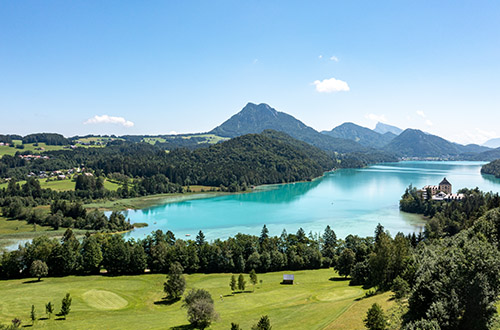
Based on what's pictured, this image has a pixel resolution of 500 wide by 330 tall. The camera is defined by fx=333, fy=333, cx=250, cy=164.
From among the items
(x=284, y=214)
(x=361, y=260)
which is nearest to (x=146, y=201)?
(x=284, y=214)

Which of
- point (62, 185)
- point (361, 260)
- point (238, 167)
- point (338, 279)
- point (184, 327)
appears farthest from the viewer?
point (238, 167)

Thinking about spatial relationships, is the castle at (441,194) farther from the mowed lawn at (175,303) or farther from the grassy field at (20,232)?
the grassy field at (20,232)

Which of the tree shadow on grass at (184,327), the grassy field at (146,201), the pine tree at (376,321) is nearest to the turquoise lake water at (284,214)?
the grassy field at (146,201)

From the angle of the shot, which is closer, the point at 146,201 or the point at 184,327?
the point at 184,327

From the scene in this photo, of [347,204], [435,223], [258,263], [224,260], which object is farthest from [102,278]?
[347,204]

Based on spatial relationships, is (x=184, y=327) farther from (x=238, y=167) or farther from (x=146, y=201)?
(x=238, y=167)

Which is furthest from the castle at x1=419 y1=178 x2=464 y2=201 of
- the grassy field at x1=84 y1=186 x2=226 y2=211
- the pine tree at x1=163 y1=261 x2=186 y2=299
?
the pine tree at x1=163 y1=261 x2=186 y2=299

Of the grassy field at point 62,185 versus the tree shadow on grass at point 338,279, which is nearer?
the tree shadow on grass at point 338,279

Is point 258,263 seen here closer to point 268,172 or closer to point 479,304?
point 479,304

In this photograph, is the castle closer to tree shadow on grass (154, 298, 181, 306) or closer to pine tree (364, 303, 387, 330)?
tree shadow on grass (154, 298, 181, 306)
